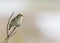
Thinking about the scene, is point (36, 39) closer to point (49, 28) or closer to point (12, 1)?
point (49, 28)

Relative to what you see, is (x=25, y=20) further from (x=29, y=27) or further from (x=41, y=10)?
(x=41, y=10)

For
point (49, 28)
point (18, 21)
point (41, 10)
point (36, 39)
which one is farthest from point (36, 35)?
point (18, 21)

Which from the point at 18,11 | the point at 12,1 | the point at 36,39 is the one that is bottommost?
the point at 36,39

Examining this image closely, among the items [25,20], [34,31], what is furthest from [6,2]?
[34,31]

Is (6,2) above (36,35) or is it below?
above

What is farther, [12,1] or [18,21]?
[12,1]

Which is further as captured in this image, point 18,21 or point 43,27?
point 43,27
